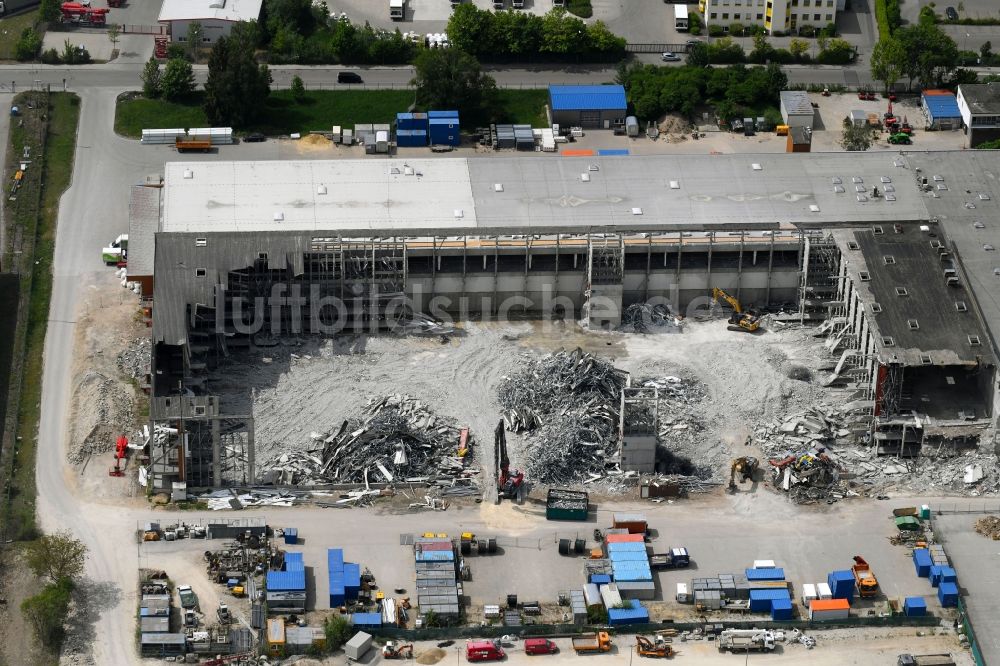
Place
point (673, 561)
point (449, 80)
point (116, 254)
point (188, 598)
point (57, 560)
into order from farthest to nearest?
1. point (449, 80)
2. point (116, 254)
3. point (673, 561)
4. point (57, 560)
5. point (188, 598)

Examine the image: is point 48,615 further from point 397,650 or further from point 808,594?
point 808,594

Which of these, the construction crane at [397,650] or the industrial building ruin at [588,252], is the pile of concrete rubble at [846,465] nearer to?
the industrial building ruin at [588,252]

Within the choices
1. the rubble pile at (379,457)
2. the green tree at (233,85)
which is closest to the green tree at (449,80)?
the green tree at (233,85)

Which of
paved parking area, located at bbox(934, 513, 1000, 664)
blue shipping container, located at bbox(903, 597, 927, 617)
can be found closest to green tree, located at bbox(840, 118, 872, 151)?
paved parking area, located at bbox(934, 513, 1000, 664)

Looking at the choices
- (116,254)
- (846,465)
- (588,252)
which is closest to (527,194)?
(588,252)

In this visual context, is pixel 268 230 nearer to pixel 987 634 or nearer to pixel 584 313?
pixel 584 313

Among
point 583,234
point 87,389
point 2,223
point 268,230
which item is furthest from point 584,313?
point 2,223

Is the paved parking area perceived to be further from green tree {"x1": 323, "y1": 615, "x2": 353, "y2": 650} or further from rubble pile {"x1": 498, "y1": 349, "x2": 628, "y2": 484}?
green tree {"x1": 323, "y1": 615, "x2": 353, "y2": 650}
